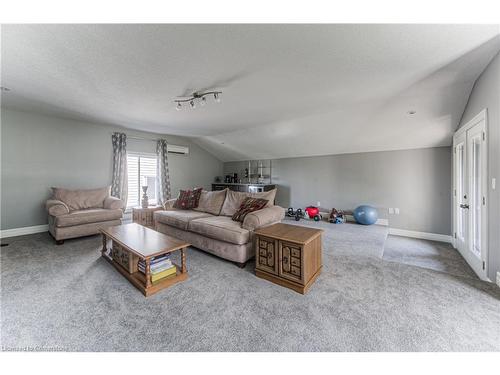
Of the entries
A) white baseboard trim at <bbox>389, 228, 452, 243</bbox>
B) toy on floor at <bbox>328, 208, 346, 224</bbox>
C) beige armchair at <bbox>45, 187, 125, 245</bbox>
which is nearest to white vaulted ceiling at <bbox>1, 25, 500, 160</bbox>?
→ beige armchair at <bbox>45, 187, 125, 245</bbox>

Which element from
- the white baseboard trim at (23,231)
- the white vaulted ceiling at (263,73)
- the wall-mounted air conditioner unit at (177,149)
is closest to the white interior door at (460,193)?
the white vaulted ceiling at (263,73)

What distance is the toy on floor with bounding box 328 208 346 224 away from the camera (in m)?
4.93

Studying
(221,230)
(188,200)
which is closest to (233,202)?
(221,230)

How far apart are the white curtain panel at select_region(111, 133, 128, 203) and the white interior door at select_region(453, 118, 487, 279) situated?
256 inches

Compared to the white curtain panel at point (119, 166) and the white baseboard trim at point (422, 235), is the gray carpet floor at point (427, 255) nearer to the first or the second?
the white baseboard trim at point (422, 235)

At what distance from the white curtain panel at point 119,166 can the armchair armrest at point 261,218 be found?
3.99 metres

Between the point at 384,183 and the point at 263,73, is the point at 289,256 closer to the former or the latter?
the point at 263,73

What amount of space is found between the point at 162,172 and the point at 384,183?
19.4 feet

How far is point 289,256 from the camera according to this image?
2.03 m

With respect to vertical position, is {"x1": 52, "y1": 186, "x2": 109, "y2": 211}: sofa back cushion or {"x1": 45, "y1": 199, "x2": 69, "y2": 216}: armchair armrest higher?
{"x1": 52, "y1": 186, "x2": 109, "y2": 211}: sofa back cushion

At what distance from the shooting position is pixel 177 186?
6328 millimetres

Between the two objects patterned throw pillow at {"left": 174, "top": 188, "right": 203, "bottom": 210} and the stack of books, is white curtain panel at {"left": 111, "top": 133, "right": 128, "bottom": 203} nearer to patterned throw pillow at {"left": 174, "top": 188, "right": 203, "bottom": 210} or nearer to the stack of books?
patterned throw pillow at {"left": 174, "top": 188, "right": 203, "bottom": 210}
